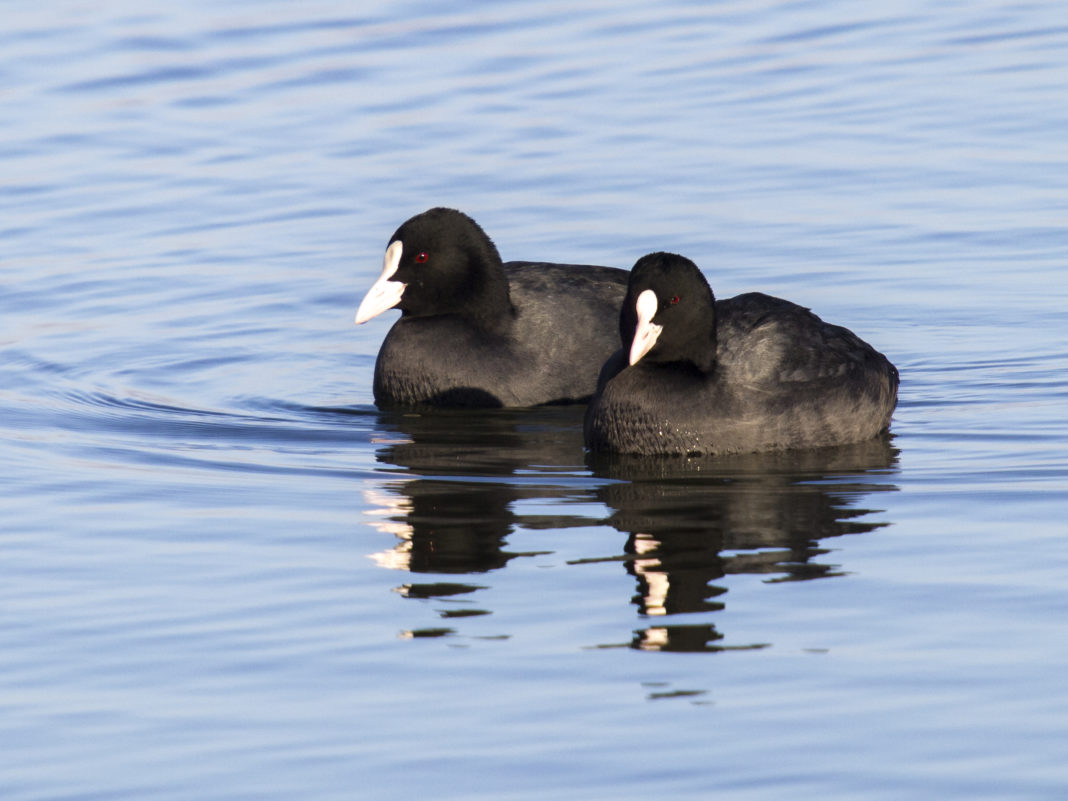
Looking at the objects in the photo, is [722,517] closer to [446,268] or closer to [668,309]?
[668,309]

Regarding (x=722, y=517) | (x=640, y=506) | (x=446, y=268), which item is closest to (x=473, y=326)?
(x=446, y=268)

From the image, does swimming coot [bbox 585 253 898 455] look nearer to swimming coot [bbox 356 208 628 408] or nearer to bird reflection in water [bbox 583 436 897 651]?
bird reflection in water [bbox 583 436 897 651]

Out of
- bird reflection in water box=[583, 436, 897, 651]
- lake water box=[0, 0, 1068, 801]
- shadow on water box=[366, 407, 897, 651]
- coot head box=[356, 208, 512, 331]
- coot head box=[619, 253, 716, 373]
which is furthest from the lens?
coot head box=[356, 208, 512, 331]

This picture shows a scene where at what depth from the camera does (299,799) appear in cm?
529

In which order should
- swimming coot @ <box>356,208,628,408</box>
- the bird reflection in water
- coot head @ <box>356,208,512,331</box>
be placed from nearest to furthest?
the bird reflection in water < swimming coot @ <box>356,208,628,408</box> < coot head @ <box>356,208,512,331</box>

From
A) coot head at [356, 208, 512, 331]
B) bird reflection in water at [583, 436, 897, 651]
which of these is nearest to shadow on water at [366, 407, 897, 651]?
bird reflection in water at [583, 436, 897, 651]

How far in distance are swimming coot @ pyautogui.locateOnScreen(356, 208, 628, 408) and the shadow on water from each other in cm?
37

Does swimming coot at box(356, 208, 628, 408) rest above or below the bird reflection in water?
above

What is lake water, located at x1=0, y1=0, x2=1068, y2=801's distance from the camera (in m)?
5.70

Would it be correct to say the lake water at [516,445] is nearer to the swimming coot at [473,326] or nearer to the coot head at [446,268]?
the swimming coot at [473,326]

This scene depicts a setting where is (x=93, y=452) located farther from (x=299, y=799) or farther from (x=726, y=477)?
(x=299, y=799)

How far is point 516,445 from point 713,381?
3.62 feet

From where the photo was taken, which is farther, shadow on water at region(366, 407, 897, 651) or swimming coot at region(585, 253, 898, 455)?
swimming coot at region(585, 253, 898, 455)

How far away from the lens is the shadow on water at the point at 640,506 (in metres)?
7.09
